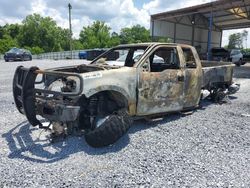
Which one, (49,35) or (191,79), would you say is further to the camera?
(49,35)

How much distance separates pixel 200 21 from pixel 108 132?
35.4 metres

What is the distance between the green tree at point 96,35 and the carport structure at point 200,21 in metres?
38.8

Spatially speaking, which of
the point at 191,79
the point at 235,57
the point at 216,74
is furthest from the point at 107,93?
the point at 235,57

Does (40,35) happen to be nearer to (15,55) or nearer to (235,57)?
(15,55)

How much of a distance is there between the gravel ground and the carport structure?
65.3ft

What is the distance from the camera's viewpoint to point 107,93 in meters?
5.01

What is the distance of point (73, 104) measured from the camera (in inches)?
172

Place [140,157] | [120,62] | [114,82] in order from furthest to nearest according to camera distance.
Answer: [120,62], [114,82], [140,157]

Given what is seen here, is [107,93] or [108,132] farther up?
[107,93]

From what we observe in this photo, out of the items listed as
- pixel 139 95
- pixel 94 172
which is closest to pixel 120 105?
pixel 139 95

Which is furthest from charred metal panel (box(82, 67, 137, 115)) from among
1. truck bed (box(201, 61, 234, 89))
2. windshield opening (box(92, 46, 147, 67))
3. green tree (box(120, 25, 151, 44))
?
green tree (box(120, 25, 151, 44))

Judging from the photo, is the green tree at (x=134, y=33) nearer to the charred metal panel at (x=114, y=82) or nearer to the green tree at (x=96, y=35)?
the green tree at (x=96, y=35)

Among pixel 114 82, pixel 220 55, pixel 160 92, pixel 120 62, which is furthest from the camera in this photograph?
pixel 220 55

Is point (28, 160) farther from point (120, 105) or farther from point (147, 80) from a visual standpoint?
point (147, 80)
